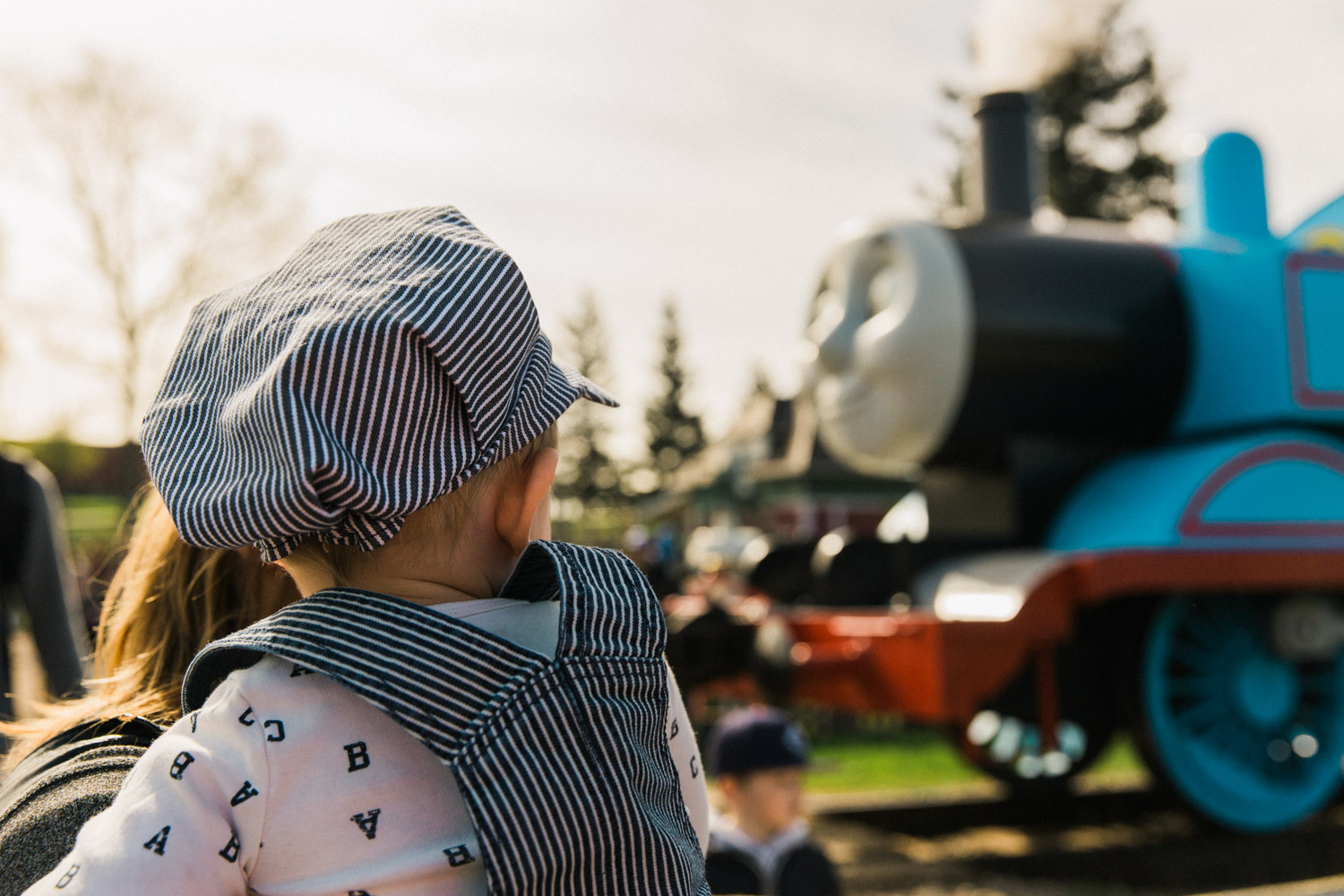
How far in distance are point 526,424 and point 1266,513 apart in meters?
4.67

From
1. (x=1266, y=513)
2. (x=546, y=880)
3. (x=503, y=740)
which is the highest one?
(x=503, y=740)

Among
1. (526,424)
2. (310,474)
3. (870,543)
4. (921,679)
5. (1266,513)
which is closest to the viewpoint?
(310,474)

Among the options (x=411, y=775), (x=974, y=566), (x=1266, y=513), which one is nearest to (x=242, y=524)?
(x=411, y=775)

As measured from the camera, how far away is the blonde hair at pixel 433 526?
949 mm

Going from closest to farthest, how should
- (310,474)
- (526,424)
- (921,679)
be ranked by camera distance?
(310,474)
(526,424)
(921,679)

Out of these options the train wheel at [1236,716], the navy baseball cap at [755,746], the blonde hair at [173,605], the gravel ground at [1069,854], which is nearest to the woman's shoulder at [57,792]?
the blonde hair at [173,605]

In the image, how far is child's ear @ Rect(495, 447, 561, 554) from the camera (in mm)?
976

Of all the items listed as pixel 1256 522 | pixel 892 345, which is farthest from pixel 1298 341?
pixel 892 345

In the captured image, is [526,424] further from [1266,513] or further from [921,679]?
[1266,513]

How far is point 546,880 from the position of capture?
86cm

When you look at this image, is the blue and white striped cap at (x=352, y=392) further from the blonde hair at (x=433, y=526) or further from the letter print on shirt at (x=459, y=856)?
the letter print on shirt at (x=459, y=856)

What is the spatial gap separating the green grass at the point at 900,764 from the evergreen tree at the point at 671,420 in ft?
133

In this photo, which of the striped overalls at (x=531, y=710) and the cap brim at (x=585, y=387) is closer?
the striped overalls at (x=531, y=710)

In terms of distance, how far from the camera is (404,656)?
34.4 inches
